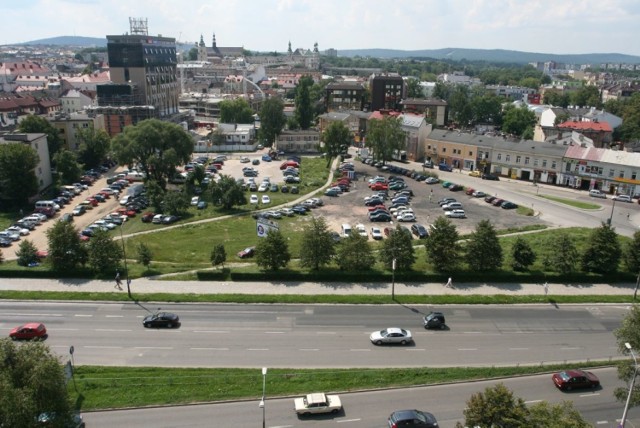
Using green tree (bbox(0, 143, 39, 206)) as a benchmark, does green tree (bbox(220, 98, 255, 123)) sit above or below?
above

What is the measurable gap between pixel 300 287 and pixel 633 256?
3043 centimetres

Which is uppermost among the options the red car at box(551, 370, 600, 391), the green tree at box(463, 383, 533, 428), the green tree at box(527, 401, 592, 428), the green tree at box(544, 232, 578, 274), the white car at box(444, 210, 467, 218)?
the green tree at box(527, 401, 592, 428)

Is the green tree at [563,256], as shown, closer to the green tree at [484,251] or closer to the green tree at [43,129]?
the green tree at [484,251]

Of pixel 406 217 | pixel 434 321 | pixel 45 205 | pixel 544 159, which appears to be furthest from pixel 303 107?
pixel 434 321

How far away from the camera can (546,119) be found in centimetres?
11944

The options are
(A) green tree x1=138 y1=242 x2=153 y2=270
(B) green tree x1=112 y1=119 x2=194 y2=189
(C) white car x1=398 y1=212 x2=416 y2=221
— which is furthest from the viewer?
(B) green tree x1=112 y1=119 x2=194 y2=189

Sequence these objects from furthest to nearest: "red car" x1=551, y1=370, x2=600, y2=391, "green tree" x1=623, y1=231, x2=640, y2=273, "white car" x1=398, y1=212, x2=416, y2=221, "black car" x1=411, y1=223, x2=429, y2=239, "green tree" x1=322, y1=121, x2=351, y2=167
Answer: "green tree" x1=322, y1=121, x2=351, y2=167 < "white car" x1=398, y1=212, x2=416, y2=221 < "black car" x1=411, y1=223, x2=429, y2=239 < "green tree" x1=623, y1=231, x2=640, y2=273 < "red car" x1=551, y1=370, x2=600, y2=391

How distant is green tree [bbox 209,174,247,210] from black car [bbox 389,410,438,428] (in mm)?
46001

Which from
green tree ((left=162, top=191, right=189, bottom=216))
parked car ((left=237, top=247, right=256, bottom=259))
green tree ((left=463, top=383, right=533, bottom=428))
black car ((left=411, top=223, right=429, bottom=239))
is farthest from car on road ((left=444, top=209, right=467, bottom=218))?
green tree ((left=463, top=383, right=533, bottom=428))

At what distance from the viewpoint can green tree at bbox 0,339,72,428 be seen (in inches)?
736

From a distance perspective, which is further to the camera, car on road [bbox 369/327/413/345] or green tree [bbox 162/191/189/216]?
green tree [bbox 162/191/189/216]

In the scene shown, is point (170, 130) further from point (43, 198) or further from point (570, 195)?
point (570, 195)

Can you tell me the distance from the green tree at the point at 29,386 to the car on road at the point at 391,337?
19124 mm

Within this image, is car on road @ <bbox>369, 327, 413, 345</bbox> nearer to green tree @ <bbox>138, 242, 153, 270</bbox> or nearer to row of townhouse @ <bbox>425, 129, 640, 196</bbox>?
green tree @ <bbox>138, 242, 153, 270</bbox>
